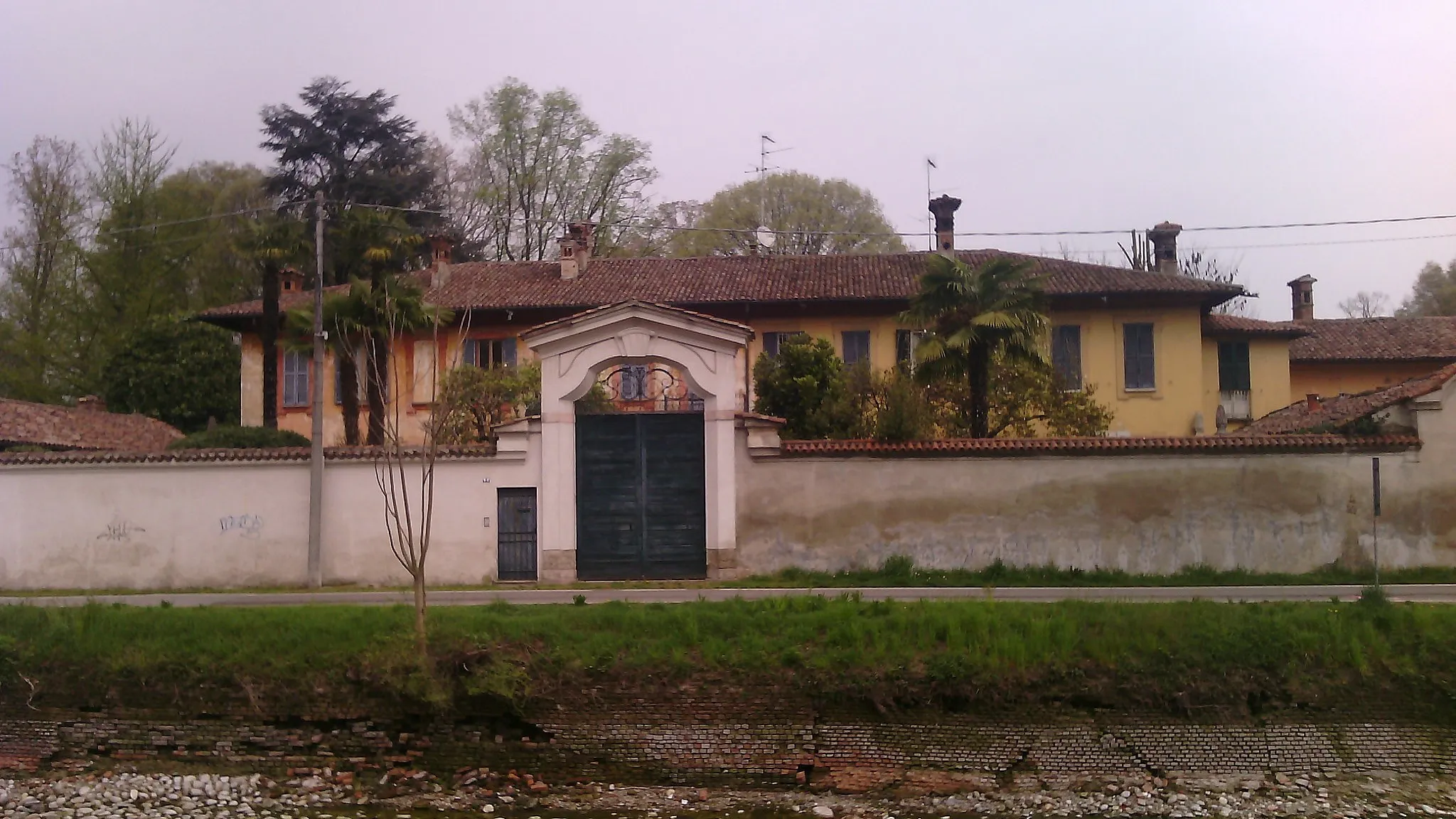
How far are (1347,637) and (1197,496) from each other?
652 cm

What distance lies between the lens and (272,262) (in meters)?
31.6

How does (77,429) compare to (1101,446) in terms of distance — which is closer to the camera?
(1101,446)

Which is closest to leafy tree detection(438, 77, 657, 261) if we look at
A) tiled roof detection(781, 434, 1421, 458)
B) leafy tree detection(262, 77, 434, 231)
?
leafy tree detection(262, 77, 434, 231)

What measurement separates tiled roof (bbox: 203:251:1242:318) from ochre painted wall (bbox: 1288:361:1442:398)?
7001mm

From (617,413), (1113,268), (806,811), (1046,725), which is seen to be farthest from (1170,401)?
(806,811)

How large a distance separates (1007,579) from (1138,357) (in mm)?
14597

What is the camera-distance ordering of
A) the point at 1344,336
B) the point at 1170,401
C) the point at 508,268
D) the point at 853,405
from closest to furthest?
the point at 853,405, the point at 1170,401, the point at 508,268, the point at 1344,336

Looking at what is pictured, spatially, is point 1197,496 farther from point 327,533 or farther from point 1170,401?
point 327,533

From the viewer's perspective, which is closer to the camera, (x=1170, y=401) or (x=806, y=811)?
(x=806, y=811)

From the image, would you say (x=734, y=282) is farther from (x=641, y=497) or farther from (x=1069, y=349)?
(x=641, y=497)

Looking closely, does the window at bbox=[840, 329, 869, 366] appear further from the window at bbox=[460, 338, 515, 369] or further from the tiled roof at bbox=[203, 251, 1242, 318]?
the window at bbox=[460, 338, 515, 369]

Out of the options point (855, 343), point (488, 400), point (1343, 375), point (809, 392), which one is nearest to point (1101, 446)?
point (809, 392)

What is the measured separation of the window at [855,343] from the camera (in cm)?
3391

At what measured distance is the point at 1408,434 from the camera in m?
21.5
